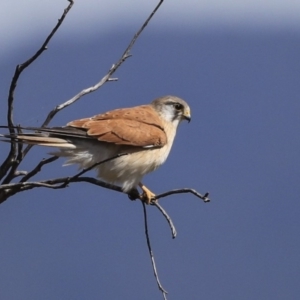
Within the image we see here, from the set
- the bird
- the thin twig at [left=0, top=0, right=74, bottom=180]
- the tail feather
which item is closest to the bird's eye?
the bird

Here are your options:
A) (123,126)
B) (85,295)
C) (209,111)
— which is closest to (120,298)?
(85,295)

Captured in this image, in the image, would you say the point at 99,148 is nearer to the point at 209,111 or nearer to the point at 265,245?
the point at 265,245

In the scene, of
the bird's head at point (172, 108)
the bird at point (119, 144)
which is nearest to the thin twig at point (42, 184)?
the bird at point (119, 144)

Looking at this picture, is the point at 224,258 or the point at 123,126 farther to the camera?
the point at 224,258

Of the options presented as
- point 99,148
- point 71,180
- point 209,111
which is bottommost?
point 71,180

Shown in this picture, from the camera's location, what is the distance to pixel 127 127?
5691mm

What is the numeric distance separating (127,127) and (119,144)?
0.47 ft

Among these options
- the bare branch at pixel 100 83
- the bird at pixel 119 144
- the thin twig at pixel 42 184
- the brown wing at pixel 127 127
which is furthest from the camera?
the brown wing at pixel 127 127

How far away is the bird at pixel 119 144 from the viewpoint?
17.3ft

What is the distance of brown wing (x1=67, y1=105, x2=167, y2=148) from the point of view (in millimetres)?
5477

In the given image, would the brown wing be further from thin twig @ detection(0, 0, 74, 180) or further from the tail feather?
thin twig @ detection(0, 0, 74, 180)

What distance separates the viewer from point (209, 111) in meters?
122

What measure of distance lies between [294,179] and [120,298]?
886 inches

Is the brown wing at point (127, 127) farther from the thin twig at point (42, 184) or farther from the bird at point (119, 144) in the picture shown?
the thin twig at point (42, 184)
